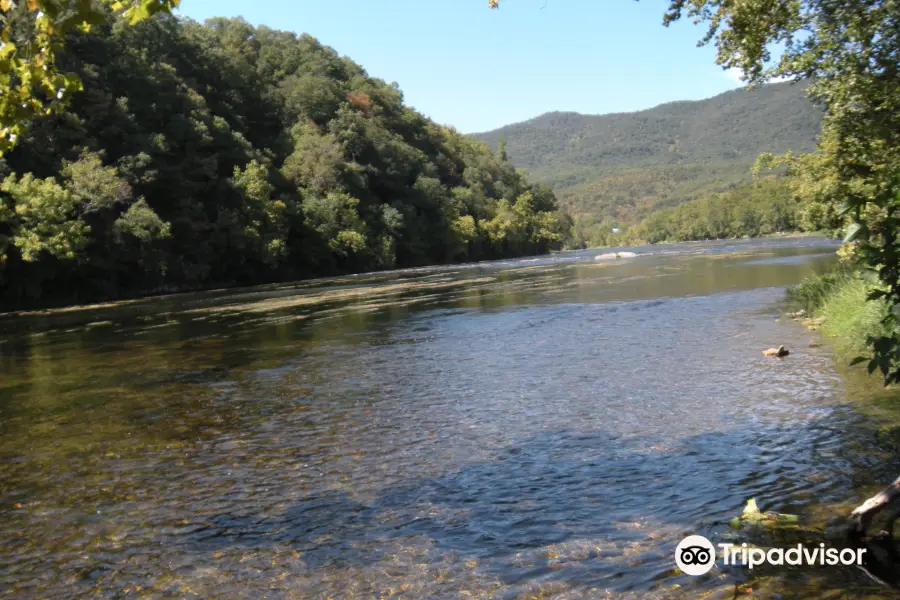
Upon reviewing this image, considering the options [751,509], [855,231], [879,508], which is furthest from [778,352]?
[879,508]

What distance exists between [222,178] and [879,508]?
3225 inches

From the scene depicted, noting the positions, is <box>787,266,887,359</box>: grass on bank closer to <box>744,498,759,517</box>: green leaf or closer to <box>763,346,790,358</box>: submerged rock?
<box>763,346,790,358</box>: submerged rock

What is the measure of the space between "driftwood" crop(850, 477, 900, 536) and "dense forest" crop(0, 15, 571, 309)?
67.9 feet

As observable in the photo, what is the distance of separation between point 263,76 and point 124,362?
10619cm

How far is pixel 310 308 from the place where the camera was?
3803cm

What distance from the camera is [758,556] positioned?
623cm

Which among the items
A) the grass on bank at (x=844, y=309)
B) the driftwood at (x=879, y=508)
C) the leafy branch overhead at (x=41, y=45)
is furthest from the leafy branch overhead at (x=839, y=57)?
the leafy branch overhead at (x=41, y=45)

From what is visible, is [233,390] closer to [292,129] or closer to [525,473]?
[525,473]

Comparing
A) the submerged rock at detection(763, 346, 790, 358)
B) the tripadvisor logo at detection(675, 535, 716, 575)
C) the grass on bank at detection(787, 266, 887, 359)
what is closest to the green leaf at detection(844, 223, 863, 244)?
the tripadvisor logo at detection(675, 535, 716, 575)

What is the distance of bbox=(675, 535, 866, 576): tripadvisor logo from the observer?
603cm

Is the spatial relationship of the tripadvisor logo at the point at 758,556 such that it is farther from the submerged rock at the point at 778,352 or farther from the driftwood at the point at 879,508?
the submerged rock at the point at 778,352

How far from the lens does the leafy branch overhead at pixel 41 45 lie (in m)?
5.19

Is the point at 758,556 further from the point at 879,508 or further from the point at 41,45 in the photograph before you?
the point at 41,45

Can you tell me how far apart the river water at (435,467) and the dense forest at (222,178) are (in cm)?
1201
